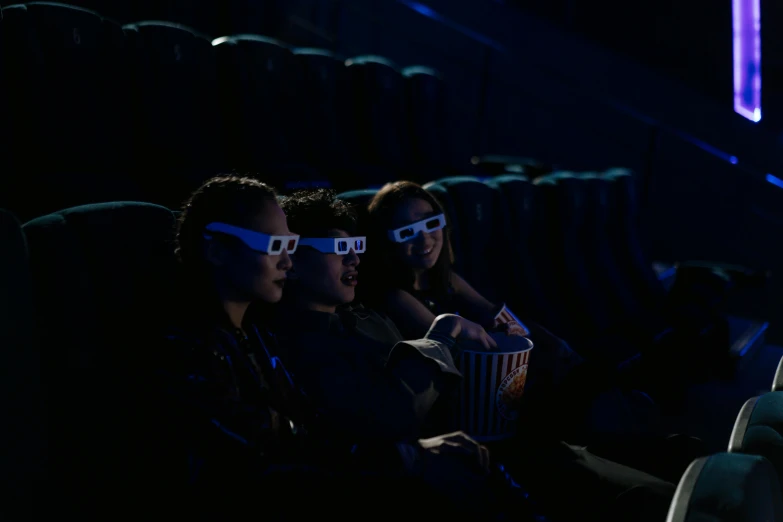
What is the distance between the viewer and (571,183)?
92.4 inches

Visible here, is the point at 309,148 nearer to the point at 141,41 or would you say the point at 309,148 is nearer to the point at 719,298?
the point at 141,41

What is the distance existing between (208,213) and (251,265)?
3.2 inches

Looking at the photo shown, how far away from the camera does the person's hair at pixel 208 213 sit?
0.84 m

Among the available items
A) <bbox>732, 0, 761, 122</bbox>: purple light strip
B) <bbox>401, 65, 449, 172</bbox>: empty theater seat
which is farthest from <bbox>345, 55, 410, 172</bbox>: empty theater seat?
<bbox>732, 0, 761, 122</bbox>: purple light strip

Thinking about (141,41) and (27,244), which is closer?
(27,244)

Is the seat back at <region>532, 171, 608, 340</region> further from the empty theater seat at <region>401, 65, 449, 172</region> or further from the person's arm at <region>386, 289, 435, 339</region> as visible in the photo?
the person's arm at <region>386, 289, 435, 339</region>

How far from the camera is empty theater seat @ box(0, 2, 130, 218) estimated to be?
5.54ft

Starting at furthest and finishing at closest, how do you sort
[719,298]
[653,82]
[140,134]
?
[653,82]
[719,298]
[140,134]

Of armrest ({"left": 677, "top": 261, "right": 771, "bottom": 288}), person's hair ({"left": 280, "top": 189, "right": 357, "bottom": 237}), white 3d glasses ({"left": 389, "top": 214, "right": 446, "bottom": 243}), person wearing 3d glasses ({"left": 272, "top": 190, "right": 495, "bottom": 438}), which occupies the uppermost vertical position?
person's hair ({"left": 280, "top": 189, "right": 357, "bottom": 237})

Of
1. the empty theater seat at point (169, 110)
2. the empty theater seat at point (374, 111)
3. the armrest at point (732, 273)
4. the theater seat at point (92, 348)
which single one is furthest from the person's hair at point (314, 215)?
the armrest at point (732, 273)

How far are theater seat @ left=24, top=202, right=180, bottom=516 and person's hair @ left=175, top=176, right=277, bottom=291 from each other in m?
0.06

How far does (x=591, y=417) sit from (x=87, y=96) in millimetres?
1463

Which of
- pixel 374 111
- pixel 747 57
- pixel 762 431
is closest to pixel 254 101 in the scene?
pixel 374 111

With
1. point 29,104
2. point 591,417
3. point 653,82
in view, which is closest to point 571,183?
point 591,417
